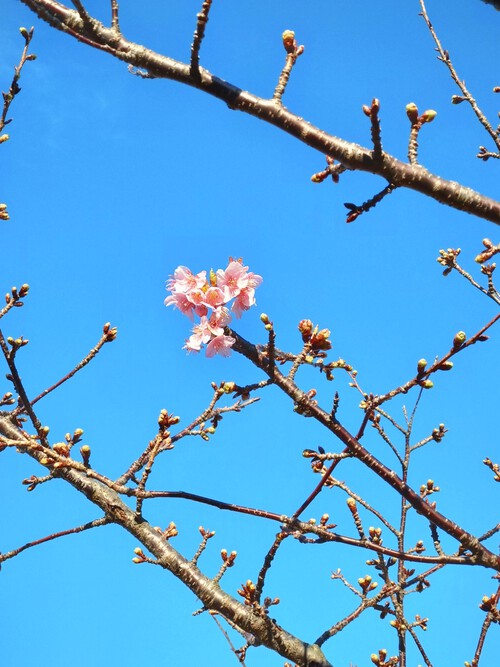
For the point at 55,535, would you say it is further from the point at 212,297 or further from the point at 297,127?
the point at 297,127

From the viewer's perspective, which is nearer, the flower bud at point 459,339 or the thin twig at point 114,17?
the flower bud at point 459,339

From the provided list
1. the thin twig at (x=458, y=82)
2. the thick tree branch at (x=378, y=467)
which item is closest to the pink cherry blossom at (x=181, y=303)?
the thick tree branch at (x=378, y=467)

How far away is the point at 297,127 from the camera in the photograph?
2.45 meters

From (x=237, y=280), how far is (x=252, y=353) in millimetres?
555

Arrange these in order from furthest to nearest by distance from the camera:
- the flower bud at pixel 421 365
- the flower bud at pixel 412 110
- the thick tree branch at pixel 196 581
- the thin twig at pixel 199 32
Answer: the thick tree branch at pixel 196 581 < the flower bud at pixel 421 365 < the flower bud at pixel 412 110 < the thin twig at pixel 199 32

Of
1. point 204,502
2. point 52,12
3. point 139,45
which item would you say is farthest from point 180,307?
point 52,12

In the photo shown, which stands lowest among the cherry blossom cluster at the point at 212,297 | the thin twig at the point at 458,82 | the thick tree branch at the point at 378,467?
the thick tree branch at the point at 378,467

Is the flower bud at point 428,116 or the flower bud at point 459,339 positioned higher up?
the flower bud at point 428,116

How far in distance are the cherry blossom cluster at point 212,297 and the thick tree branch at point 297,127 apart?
40.8 inches

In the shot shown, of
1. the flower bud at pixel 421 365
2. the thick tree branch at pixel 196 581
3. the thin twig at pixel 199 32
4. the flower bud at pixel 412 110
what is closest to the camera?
the thin twig at pixel 199 32

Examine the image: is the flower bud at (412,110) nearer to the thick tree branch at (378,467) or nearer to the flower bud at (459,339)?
the flower bud at (459,339)

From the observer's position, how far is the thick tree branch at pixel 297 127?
7.81 ft

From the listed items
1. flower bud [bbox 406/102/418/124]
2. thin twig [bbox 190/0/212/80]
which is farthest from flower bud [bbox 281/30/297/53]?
flower bud [bbox 406/102/418/124]

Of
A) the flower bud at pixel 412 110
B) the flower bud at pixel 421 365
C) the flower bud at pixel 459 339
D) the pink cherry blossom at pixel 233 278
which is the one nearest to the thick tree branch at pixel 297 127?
the flower bud at pixel 412 110
